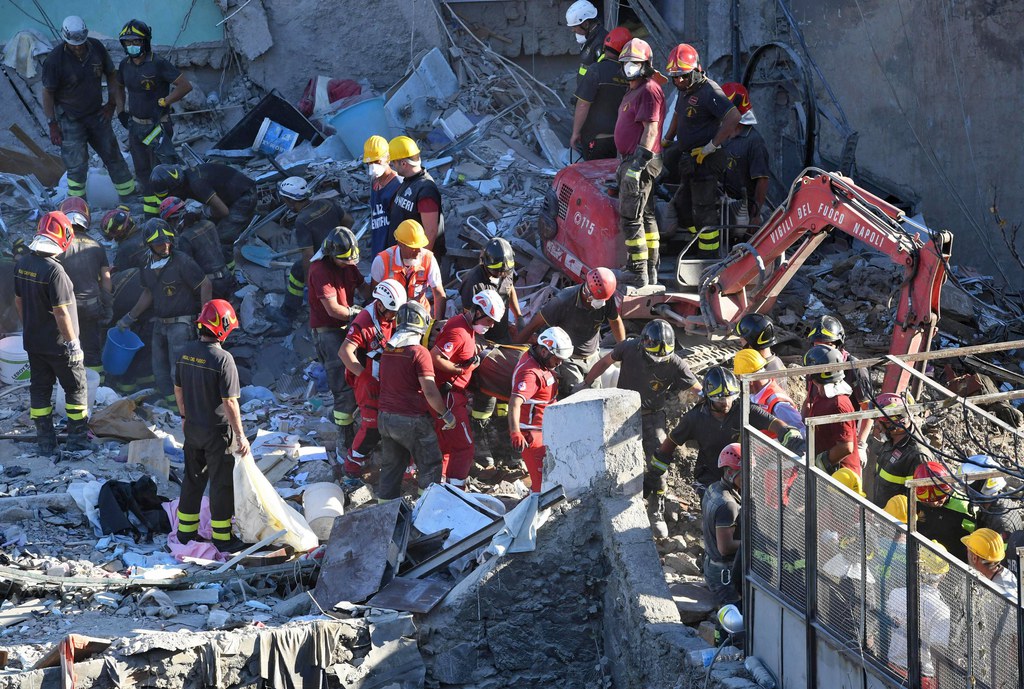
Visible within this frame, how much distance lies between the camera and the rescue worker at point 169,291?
1173 centimetres

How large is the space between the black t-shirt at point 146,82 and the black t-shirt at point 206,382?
5701mm

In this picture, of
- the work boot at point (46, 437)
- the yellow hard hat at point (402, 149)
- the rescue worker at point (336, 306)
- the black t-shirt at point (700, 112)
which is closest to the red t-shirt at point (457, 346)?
the rescue worker at point (336, 306)

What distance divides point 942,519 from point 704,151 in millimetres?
4375

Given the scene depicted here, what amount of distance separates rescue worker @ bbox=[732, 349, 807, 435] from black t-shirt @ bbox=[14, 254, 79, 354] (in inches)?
205

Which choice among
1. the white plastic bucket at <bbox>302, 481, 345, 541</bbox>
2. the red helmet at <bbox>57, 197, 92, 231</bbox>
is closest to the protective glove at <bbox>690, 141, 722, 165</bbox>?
the white plastic bucket at <bbox>302, 481, 345, 541</bbox>

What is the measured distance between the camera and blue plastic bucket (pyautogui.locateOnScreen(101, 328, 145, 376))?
1215cm

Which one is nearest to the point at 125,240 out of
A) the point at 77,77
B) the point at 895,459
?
the point at 77,77

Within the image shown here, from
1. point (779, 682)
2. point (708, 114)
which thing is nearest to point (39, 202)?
point (708, 114)

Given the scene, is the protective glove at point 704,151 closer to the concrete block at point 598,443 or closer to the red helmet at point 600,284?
the red helmet at point 600,284

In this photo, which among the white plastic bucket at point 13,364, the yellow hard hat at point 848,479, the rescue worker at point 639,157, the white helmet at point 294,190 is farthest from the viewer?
the white helmet at point 294,190

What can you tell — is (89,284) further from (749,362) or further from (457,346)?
(749,362)

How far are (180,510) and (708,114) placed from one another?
5.58 meters

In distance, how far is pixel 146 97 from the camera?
46.0ft

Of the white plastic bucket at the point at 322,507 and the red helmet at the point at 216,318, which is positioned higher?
the red helmet at the point at 216,318
